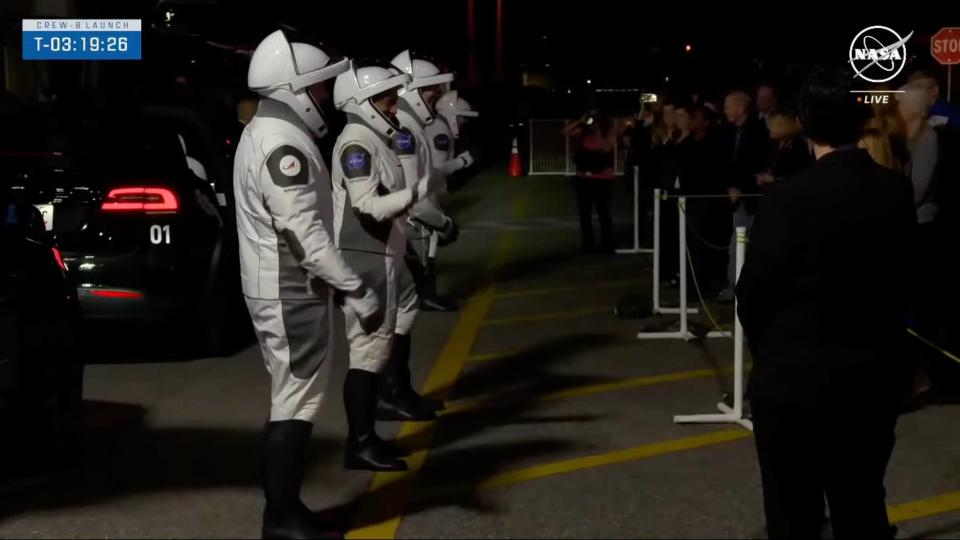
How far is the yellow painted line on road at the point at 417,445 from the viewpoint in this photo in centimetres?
557

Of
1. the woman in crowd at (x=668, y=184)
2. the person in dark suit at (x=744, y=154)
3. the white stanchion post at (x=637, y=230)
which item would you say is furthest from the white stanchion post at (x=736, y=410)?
the white stanchion post at (x=637, y=230)

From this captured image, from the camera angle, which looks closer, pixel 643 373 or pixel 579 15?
pixel 643 373

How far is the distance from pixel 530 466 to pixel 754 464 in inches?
42.8

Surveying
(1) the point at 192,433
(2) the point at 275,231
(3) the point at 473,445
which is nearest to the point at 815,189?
(2) the point at 275,231

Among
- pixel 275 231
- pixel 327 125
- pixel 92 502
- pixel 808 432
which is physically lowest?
pixel 92 502

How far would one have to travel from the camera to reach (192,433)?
7.14 m

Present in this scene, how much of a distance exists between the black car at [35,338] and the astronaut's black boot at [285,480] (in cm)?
150

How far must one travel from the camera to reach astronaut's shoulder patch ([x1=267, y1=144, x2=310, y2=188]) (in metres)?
5.04

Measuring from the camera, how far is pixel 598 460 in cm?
650

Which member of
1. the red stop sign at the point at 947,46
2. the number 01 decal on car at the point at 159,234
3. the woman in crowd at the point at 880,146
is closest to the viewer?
the woman in crowd at the point at 880,146

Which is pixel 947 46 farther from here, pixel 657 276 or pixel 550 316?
pixel 550 316

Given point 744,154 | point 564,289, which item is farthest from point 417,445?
point 564,289

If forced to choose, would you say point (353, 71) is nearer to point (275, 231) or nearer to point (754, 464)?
point (275, 231)

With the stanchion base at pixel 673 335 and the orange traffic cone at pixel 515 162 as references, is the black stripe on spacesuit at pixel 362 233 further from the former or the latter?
the orange traffic cone at pixel 515 162
